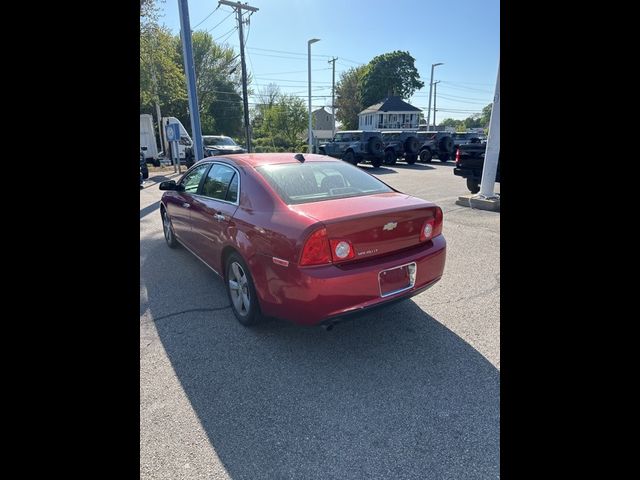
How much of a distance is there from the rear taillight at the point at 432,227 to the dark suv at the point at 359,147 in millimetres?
16104

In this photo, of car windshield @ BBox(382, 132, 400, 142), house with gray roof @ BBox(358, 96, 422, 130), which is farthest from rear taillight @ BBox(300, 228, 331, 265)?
house with gray roof @ BBox(358, 96, 422, 130)

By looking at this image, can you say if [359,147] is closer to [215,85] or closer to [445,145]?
[445,145]

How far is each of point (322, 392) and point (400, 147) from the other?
67.0ft

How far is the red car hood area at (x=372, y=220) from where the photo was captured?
105 inches

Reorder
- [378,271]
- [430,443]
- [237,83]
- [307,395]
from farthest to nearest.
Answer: [237,83]
[378,271]
[307,395]
[430,443]

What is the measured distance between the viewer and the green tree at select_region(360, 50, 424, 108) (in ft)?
207

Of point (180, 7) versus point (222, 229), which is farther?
point (180, 7)

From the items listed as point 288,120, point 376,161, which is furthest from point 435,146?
point 288,120
